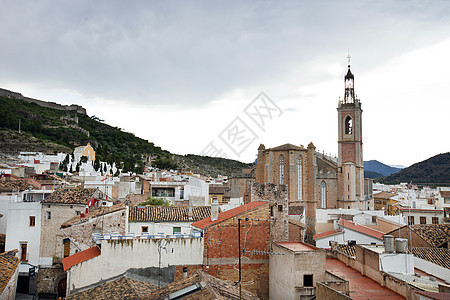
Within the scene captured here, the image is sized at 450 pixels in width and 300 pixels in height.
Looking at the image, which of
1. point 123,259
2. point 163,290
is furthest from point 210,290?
point 123,259

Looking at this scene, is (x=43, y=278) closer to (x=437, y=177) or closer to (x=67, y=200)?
(x=67, y=200)

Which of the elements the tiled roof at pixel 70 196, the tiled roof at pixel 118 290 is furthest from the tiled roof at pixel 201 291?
the tiled roof at pixel 70 196

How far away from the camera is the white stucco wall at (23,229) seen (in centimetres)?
2023

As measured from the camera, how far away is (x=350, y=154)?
2127 inches

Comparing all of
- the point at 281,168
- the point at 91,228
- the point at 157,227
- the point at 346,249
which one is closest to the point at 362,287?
the point at 346,249

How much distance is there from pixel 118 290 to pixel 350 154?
152ft

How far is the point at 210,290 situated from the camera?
1089cm

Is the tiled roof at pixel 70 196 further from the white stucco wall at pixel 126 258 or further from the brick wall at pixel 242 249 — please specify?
the brick wall at pixel 242 249

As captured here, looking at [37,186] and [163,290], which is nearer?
[163,290]

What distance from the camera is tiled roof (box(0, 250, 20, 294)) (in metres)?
14.3

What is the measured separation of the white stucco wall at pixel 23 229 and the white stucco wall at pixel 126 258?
276 inches

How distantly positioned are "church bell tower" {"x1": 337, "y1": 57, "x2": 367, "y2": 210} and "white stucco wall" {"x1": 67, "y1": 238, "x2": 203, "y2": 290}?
125 ft

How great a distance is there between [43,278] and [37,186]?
1192 centimetres

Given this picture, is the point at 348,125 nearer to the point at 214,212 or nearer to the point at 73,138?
the point at 214,212
